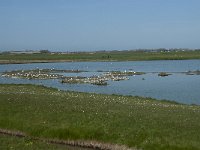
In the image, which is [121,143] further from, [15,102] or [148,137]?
[15,102]

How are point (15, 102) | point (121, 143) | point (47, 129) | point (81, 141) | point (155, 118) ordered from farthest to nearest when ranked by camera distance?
point (15, 102), point (155, 118), point (47, 129), point (81, 141), point (121, 143)

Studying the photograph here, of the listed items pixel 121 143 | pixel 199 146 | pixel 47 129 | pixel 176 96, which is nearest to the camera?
pixel 199 146

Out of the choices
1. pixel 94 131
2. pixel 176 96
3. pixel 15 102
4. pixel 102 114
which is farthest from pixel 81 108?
pixel 176 96

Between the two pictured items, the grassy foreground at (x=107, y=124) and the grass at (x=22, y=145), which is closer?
the grass at (x=22, y=145)

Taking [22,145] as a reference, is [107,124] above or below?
above

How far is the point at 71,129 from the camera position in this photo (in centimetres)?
2436

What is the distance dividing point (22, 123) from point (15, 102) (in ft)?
26.2

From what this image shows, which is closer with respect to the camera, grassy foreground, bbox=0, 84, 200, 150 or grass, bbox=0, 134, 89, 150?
grass, bbox=0, 134, 89, 150

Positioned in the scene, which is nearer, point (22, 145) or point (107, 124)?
point (22, 145)

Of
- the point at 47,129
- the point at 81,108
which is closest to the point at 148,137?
the point at 47,129

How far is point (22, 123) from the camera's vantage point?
1045 inches

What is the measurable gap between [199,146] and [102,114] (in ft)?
32.3

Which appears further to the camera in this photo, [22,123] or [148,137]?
[22,123]

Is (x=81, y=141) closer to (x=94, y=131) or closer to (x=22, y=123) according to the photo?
(x=94, y=131)
